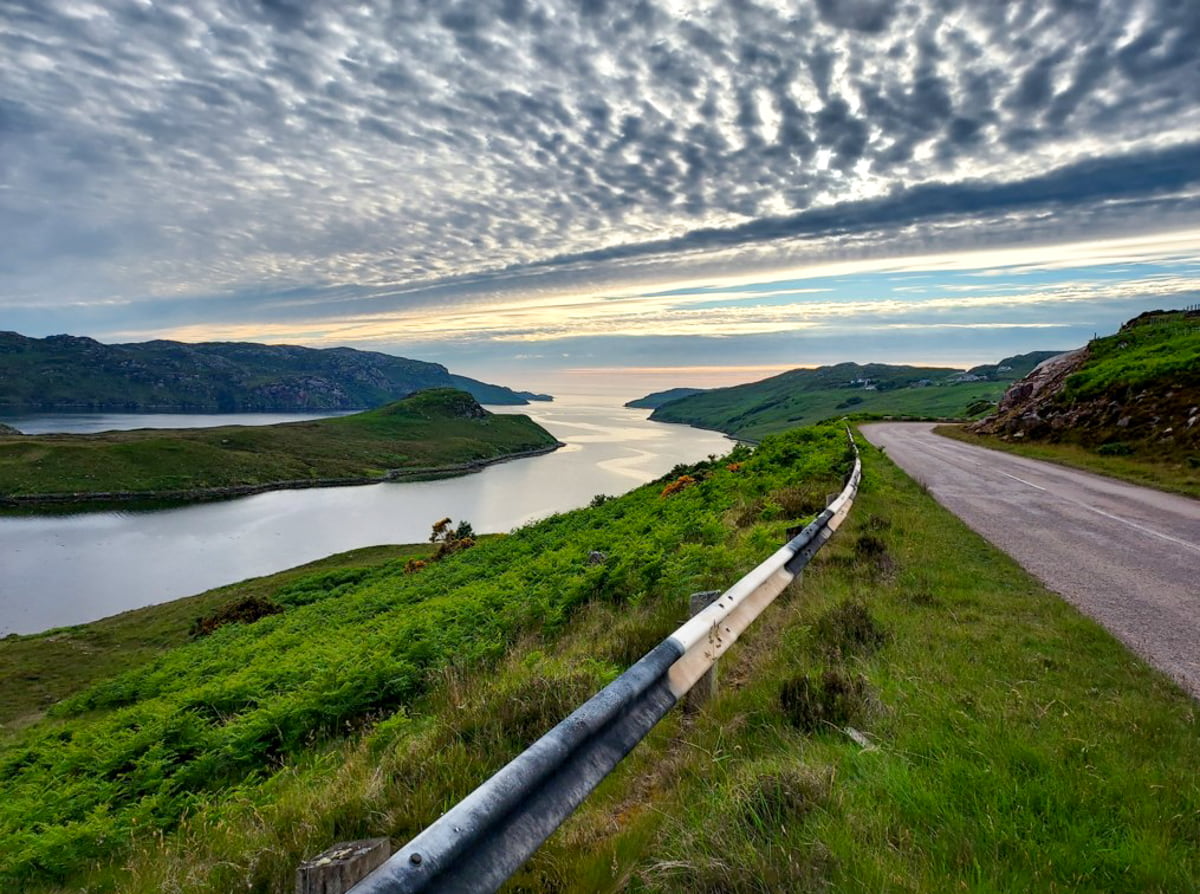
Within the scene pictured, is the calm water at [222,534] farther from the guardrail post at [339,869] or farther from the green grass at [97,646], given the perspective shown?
the guardrail post at [339,869]

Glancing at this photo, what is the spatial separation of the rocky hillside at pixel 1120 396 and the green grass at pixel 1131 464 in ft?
1.64

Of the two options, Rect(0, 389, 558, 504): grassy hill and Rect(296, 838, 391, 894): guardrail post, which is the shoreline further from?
Rect(296, 838, 391, 894): guardrail post

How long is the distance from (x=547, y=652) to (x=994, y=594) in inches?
236

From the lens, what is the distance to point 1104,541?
11.6 meters

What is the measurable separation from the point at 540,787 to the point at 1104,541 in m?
13.6

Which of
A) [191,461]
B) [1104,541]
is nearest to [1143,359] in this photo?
[1104,541]

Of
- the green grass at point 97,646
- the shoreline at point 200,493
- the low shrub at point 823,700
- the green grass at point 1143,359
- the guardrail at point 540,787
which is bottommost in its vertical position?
the shoreline at point 200,493

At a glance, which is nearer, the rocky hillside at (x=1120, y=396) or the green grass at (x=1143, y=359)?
the rocky hillside at (x=1120, y=396)

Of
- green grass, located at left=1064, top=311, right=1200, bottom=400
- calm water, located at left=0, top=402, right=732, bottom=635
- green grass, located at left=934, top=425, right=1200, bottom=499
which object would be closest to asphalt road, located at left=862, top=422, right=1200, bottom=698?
green grass, located at left=934, top=425, right=1200, bottom=499

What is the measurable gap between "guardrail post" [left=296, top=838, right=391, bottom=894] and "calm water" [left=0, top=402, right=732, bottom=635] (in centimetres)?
6311

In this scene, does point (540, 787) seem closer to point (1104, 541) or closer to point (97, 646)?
point (1104, 541)

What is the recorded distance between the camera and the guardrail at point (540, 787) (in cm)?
185

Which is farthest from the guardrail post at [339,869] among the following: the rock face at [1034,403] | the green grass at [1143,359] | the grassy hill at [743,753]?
the rock face at [1034,403]

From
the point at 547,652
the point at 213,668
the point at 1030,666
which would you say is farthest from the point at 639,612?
the point at 213,668
